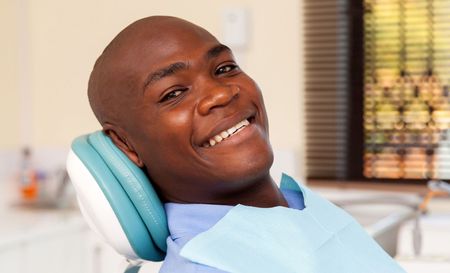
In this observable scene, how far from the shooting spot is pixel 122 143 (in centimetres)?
106

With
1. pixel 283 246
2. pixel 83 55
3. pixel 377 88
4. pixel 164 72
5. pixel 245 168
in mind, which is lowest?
pixel 377 88

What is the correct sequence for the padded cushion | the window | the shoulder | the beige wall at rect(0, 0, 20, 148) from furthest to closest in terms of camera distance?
the beige wall at rect(0, 0, 20, 148) < the window < the padded cushion < the shoulder

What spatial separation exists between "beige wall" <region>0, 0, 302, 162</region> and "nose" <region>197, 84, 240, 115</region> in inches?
74.7

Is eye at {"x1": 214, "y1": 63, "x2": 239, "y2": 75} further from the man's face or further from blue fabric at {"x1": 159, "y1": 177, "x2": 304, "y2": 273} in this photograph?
blue fabric at {"x1": 159, "y1": 177, "x2": 304, "y2": 273}

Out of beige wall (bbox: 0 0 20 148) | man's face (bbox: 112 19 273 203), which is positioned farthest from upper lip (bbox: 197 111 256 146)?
beige wall (bbox: 0 0 20 148)

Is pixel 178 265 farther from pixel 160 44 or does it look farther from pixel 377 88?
pixel 377 88

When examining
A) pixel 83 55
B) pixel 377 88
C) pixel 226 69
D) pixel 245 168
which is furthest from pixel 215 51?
pixel 83 55

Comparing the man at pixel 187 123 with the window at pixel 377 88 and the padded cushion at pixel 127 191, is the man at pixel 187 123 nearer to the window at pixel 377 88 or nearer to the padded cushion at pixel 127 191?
the padded cushion at pixel 127 191

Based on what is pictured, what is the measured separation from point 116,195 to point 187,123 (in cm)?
16

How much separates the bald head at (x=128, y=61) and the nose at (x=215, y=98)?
0.26 feet

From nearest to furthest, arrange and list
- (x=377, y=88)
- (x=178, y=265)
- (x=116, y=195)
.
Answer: (x=178, y=265) < (x=116, y=195) < (x=377, y=88)

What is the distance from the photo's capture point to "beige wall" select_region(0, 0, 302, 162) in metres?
2.87

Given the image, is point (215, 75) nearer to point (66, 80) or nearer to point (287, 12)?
point (287, 12)

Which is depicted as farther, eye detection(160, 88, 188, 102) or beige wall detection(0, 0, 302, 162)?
beige wall detection(0, 0, 302, 162)
